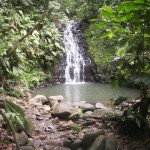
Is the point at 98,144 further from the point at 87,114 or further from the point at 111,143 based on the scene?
Answer: the point at 87,114

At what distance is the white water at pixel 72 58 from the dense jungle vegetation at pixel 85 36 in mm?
655

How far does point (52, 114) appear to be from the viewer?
559 cm

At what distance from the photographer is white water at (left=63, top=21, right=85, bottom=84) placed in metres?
12.5

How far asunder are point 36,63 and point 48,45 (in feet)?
3.59

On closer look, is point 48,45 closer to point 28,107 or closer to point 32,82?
point 32,82

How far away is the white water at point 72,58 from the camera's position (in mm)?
Answer: 12523

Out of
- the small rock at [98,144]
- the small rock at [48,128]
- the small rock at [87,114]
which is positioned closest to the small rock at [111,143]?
the small rock at [98,144]

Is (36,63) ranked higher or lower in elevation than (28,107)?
higher

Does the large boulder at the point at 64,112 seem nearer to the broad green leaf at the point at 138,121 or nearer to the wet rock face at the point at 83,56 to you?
the broad green leaf at the point at 138,121

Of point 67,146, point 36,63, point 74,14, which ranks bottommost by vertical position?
point 67,146

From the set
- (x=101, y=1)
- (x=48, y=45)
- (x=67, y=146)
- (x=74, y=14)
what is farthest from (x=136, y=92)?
(x=74, y=14)

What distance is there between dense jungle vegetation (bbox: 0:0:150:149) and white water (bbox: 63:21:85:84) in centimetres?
65

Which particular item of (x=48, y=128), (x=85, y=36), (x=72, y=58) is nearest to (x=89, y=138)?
(x=48, y=128)

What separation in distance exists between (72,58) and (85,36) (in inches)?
81.3
